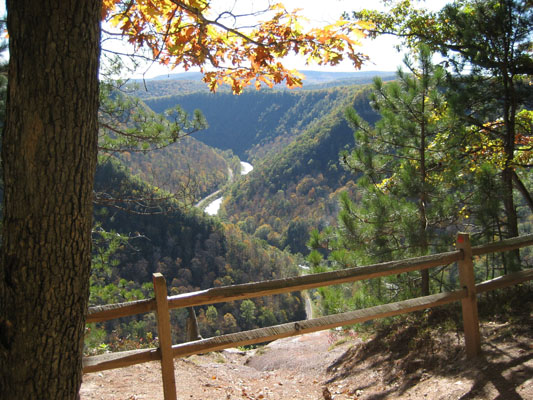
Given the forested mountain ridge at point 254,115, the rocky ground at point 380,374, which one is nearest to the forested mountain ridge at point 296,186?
the forested mountain ridge at point 254,115

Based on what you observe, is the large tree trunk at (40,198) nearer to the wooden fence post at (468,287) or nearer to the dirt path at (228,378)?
the dirt path at (228,378)

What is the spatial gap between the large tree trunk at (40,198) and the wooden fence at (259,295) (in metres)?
1.08

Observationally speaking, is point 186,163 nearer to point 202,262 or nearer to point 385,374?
point 202,262

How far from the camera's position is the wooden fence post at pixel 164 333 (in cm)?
261

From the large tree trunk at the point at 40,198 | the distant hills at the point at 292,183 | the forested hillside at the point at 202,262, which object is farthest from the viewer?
the distant hills at the point at 292,183

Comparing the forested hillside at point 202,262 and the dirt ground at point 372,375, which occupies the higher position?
the dirt ground at point 372,375

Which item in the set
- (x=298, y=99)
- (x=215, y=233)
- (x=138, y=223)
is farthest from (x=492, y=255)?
(x=298, y=99)

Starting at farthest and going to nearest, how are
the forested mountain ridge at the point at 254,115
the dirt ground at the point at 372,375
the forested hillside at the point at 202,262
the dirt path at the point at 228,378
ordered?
1. the forested mountain ridge at the point at 254,115
2. the forested hillside at the point at 202,262
3. the dirt path at the point at 228,378
4. the dirt ground at the point at 372,375

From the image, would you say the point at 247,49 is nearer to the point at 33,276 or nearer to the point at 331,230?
the point at 33,276

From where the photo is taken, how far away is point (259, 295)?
2934 millimetres

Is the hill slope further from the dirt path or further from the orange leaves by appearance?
the orange leaves

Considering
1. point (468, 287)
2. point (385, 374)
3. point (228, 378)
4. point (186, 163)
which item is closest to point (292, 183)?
point (186, 163)

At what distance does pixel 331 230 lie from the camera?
673cm

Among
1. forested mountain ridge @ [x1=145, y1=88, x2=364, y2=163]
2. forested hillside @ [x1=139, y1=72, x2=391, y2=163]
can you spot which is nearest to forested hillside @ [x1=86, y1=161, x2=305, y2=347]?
forested hillside @ [x1=139, y1=72, x2=391, y2=163]
